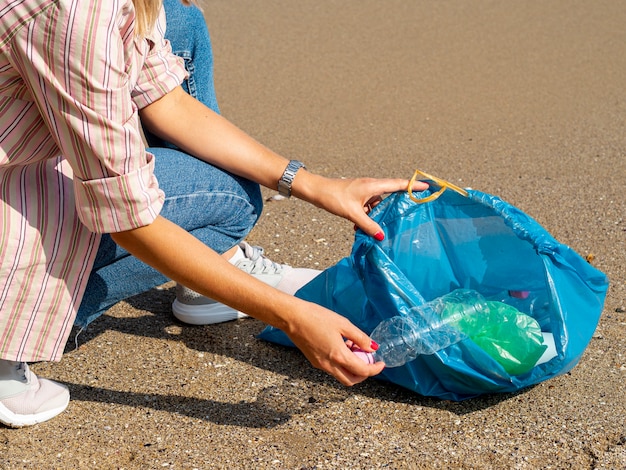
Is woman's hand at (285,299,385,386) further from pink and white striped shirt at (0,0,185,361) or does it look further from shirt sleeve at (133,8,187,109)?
shirt sleeve at (133,8,187,109)

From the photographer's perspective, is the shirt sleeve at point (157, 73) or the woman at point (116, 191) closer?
the woman at point (116, 191)

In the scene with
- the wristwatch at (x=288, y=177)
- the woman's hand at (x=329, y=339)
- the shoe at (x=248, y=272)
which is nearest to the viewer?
the woman's hand at (x=329, y=339)

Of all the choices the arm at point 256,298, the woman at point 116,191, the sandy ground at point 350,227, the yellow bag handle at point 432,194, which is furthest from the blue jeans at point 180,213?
the yellow bag handle at point 432,194

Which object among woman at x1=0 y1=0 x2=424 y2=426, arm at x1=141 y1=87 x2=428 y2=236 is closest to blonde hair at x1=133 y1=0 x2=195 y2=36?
woman at x1=0 y1=0 x2=424 y2=426

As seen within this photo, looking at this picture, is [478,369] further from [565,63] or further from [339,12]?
[339,12]

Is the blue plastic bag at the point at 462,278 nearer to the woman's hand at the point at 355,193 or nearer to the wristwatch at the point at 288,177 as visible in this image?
the woman's hand at the point at 355,193

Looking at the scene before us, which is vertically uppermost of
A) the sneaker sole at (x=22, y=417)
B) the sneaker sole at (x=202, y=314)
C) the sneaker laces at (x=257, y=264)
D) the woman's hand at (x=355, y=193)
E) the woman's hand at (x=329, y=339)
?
the woman's hand at (x=355, y=193)

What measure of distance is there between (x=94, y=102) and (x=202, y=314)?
0.99 metres

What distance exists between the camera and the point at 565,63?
510 cm

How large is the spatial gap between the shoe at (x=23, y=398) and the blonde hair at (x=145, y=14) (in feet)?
2.78

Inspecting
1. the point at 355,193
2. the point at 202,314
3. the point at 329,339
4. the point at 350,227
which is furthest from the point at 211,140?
the point at 350,227

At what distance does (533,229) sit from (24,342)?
4.03 feet

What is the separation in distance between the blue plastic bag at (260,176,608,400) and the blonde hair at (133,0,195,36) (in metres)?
0.72

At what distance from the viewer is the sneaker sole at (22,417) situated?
1957mm
